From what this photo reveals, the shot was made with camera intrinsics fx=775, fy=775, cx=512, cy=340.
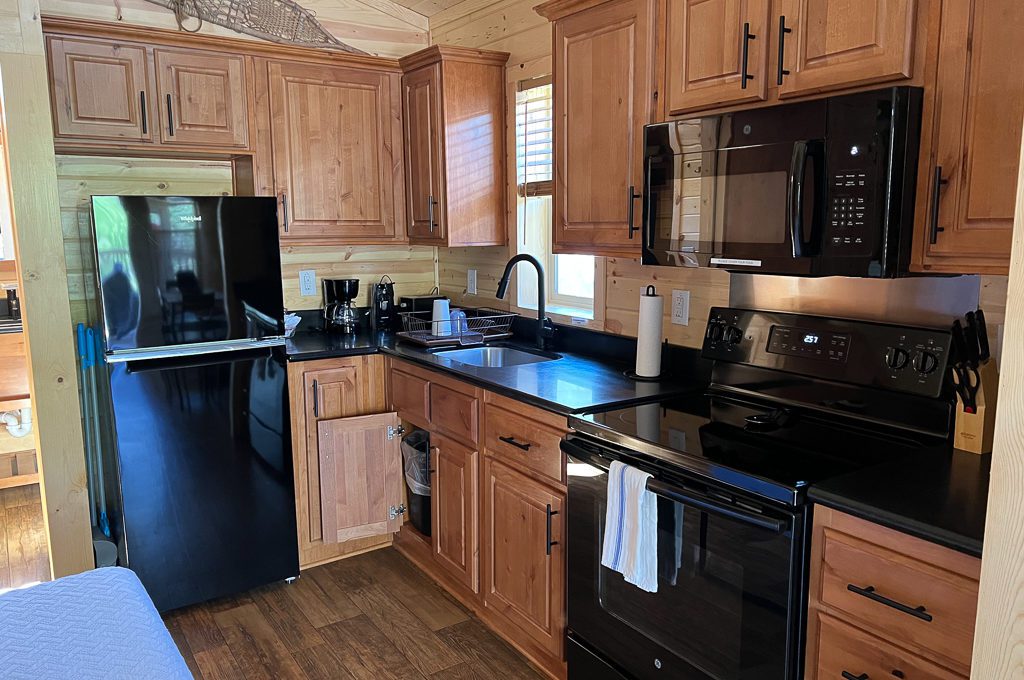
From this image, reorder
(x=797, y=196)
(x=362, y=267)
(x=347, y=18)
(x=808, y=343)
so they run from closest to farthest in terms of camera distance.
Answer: (x=797, y=196), (x=808, y=343), (x=347, y=18), (x=362, y=267)

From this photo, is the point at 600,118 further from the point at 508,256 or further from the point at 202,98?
the point at 202,98

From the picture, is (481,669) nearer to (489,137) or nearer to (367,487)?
(367,487)

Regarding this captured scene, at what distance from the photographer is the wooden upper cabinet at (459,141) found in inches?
129

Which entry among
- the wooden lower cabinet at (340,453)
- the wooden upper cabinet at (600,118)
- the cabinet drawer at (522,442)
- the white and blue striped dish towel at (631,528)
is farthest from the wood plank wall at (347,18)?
the white and blue striped dish towel at (631,528)

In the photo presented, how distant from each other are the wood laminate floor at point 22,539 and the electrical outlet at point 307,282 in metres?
1.61

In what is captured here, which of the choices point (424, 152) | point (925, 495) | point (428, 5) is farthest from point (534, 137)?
point (925, 495)

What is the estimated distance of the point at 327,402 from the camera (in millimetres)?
3203

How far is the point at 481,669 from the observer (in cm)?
258

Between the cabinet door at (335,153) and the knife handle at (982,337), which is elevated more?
the cabinet door at (335,153)

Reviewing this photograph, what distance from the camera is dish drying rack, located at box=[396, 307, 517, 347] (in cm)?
325

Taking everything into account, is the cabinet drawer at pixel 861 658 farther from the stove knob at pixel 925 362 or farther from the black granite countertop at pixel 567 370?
the black granite countertop at pixel 567 370

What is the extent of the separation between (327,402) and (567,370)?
3.51ft

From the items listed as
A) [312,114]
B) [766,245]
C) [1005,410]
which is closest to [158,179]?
[312,114]

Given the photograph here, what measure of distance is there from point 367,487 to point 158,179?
158 centimetres
